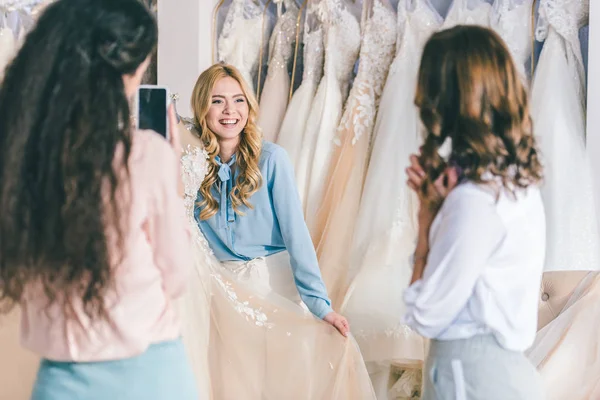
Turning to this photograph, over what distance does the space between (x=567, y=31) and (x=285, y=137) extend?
0.86m

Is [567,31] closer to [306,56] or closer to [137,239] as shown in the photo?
[306,56]

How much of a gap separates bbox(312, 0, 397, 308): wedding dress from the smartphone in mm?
1042

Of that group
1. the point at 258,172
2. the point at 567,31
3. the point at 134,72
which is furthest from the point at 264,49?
the point at 134,72

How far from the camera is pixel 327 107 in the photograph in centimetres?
245

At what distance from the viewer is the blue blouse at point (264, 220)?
2.01 m

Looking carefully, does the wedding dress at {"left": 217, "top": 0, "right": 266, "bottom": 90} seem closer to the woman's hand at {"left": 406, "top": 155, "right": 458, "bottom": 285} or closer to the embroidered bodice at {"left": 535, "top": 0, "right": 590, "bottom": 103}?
the embroidered bodice at {"left": 535, "top": 0, "right": 590, "bottom": 103}

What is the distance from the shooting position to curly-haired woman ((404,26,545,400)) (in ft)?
3.72

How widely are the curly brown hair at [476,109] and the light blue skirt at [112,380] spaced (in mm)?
462

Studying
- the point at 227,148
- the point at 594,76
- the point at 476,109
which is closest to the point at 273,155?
the point at 227,148

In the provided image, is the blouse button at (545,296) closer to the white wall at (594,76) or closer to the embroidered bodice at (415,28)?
the white wall at (594,76)

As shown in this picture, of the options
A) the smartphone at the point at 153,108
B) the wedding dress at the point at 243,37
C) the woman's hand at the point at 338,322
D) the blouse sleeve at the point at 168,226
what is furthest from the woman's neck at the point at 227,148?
the blouse sleeve at the point at 168,226

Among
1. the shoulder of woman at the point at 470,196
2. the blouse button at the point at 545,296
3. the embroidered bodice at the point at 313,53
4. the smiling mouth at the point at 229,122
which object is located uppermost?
the embroidered bodice at the point at 313,53

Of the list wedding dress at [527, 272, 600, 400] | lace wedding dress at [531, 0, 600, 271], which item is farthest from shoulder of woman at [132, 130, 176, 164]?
lace wedding dress at [531, 0, 600, 271]

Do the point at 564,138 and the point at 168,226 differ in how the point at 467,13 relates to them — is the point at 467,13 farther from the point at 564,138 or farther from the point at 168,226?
the point at 168,226
